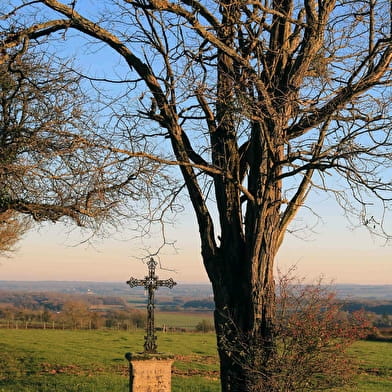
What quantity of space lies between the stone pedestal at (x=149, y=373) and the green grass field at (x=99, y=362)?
438 centimetres

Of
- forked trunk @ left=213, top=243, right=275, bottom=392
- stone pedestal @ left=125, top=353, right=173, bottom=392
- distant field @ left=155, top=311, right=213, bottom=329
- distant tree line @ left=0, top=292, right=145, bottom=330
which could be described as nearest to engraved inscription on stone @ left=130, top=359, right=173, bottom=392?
stone pedestal @ left=125, top=353, right=173, bottom=392

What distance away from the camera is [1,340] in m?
31.4

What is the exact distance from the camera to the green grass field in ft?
60.0

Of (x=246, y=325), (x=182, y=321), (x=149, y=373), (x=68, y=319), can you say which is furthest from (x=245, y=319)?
(x=182, y=321)

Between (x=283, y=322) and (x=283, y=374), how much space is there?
74 centimetres

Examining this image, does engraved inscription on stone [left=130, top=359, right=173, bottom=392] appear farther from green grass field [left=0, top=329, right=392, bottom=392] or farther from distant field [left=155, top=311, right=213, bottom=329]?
distant field [left=155, top=311, right=213, bottom=329]

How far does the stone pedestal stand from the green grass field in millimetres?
4378

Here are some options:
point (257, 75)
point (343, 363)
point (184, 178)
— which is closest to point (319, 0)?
point (257, 75)

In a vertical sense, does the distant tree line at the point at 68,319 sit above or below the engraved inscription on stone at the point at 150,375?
below

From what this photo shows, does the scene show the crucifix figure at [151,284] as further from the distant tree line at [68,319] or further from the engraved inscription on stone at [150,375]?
the distant tree line at [68,319]

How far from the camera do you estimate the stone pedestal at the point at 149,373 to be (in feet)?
33.2

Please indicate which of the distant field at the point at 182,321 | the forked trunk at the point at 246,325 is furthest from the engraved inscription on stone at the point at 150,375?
the distant field at the point at 182,321

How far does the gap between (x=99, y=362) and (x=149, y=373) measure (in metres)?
15.5

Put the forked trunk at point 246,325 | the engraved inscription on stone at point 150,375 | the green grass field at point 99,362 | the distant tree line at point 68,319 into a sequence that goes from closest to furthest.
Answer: the forked trunk at point 246,325
the engraved inscription on stone at point 150,375
the green grass field at point 99,362
the distant tree line at point 68,319
